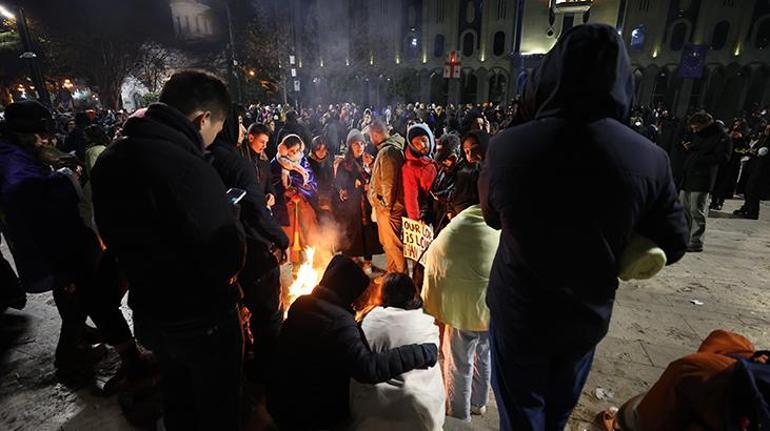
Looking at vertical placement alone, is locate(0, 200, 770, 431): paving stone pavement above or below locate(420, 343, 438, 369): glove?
below

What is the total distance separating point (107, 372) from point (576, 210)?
13.8ft

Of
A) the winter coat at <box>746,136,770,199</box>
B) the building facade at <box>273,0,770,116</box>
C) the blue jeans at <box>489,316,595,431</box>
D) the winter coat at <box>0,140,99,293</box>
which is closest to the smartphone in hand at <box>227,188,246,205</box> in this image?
the blue jeans at <box>489,316,595,431</box>

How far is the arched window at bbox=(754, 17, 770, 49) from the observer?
95.2 ft

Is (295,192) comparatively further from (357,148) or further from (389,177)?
(389,177)

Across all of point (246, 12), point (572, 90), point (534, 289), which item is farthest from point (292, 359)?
point (246, 12)

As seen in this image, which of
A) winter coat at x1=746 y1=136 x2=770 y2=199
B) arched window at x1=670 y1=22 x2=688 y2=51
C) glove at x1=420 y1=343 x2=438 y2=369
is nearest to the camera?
glove at x1=420 y1=343 x2=438 y2=369

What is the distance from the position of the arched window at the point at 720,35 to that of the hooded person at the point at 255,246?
1650 inches

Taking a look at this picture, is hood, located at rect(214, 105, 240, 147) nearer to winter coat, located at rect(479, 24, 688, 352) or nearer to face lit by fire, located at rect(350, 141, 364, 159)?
winter coat, located at rect(479, 24, 688, 352)

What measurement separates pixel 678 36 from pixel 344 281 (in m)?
42.2

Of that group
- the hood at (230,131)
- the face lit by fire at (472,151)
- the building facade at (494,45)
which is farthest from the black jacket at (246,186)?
the building facade at (494,45)

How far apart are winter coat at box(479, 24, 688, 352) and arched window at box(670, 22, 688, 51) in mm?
41277

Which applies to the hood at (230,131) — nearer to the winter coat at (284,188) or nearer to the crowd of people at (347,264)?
the crowd of people at (347,264)

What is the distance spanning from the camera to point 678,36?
32.1m

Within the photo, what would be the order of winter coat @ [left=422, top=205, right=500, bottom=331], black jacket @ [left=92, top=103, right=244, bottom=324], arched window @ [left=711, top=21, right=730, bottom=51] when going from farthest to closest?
arched window @ [left=711, top=21, right=730, bottom=51], winter coat @ [left=422, top=205, right=500, bottom=331], black jacket @ [left=92, top=103, right=244, bottom=324]
